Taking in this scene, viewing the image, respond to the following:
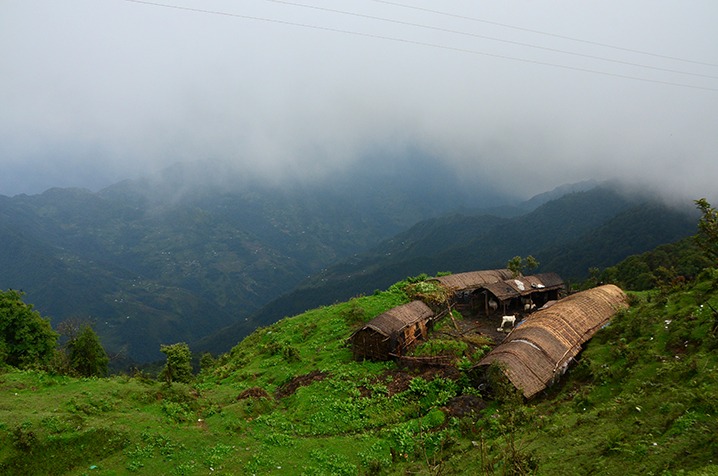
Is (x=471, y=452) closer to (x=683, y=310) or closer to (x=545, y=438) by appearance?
(x=545, y=438)

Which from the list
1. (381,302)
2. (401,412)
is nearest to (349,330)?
(381,302)

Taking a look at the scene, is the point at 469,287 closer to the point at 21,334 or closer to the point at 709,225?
the point at 709,225

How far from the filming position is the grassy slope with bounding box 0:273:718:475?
45.9 ft

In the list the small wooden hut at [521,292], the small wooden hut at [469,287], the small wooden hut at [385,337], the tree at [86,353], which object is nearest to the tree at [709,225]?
the small wooden hut at [385,337]

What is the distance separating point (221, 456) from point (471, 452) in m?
11.8

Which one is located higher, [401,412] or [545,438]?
[545,438]

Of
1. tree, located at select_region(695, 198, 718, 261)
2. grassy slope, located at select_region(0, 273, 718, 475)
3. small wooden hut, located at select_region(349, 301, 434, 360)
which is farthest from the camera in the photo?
small wooden hut, located at select_region(349, 301, 434, 360)

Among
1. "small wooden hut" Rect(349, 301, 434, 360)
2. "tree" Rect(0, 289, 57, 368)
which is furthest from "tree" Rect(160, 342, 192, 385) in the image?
"small wooden hut" Rect(349, 301, 434, 360)

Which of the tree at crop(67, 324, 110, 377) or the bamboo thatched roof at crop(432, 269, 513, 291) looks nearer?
the tree at crop(67, 324, 110, 377)

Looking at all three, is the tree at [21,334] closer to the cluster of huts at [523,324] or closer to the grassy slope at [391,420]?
the grassy slope at [391,420]

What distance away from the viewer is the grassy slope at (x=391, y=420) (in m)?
14.0

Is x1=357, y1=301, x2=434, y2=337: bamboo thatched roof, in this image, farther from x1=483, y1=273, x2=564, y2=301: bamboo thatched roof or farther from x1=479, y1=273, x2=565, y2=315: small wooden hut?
x1=483, y1=273, x2=564, y2=301: bamboo thatched roof

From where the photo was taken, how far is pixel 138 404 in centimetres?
2331

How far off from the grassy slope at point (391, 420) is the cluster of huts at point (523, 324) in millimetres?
1338
